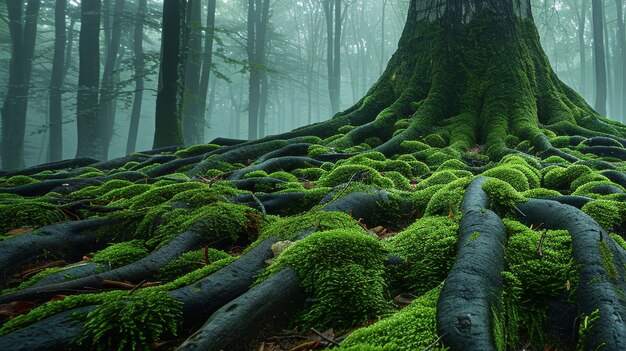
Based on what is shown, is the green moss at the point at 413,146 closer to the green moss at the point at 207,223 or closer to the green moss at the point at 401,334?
the green moss at the point at 207,223

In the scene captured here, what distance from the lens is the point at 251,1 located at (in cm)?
3102

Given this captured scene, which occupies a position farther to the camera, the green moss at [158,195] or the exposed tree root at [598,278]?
the green moss at [158,195]

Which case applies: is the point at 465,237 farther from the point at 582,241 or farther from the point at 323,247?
the point at 323,247

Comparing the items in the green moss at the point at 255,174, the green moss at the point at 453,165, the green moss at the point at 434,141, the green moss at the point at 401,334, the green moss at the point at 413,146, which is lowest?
the green moss at the point at 401,334

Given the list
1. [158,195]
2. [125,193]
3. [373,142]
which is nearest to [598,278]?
[158,195]

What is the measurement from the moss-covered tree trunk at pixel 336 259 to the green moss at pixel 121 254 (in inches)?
0.5

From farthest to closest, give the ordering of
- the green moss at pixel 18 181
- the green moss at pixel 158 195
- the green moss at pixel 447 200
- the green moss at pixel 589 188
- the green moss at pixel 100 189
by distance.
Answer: the green moss at pixel 18 181, the green moss at pixel 100 189, the green moss at pixel 158 195, the green moss at pixel 589 188, the green moss at pixel 447 200

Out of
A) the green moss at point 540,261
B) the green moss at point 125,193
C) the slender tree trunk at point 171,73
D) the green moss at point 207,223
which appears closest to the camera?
the green moss at point 540,261

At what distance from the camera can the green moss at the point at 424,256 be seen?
2100 millimetres

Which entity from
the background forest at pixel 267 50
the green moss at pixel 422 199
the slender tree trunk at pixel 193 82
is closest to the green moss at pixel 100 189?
the green moss at pixel 422 199

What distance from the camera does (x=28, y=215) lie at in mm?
3162

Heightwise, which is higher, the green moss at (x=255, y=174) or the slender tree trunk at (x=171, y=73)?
the slender tree trunk at (x=171, y=73)

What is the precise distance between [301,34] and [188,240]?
61858mm

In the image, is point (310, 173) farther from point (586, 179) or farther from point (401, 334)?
point (401, 334)
